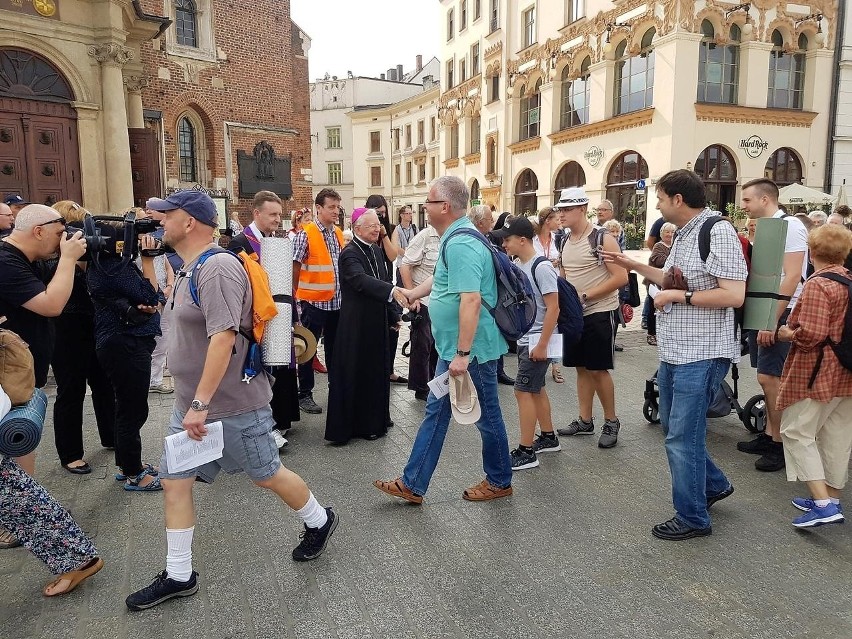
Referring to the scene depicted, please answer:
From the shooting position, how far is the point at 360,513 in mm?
3869

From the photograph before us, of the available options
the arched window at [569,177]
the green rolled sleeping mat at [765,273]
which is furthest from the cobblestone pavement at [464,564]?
the arched window at [569,177]

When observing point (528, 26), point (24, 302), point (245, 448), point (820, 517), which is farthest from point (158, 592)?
point (528, 26)

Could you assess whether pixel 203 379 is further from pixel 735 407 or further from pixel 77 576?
pixel 735 407

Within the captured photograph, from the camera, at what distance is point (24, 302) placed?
132 inches

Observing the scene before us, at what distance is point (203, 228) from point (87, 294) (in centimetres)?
189

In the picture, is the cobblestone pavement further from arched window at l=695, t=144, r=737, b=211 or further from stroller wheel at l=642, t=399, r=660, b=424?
arched window at l=695, t=144, r=737, b=211

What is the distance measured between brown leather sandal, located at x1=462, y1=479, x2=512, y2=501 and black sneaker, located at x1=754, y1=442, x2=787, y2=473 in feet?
6.48

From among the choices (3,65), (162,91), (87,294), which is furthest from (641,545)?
(162,91)

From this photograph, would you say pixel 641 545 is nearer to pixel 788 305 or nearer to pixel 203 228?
pixel 788 305

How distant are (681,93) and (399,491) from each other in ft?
70.3

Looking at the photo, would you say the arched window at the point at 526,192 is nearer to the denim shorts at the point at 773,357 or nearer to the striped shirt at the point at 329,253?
the striped shirt at the point at 329,253

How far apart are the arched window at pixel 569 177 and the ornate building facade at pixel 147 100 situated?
40.1 ft

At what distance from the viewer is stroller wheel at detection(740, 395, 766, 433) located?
5.15 meters

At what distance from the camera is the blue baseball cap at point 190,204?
9.27ft
